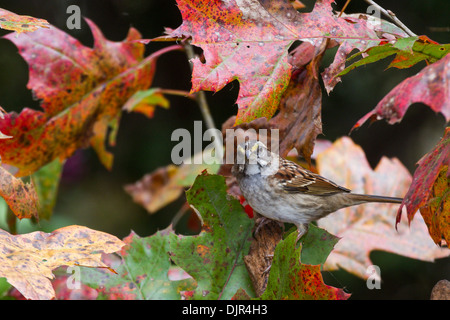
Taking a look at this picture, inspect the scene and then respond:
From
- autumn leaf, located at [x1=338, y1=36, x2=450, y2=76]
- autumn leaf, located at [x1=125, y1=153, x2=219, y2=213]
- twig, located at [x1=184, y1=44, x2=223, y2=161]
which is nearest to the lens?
autumn leaf, located at [x1=338, y1=36, x2=450, y2=76]

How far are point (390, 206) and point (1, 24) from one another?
1473 millimetres

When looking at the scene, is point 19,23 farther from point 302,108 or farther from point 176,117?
point 176,117

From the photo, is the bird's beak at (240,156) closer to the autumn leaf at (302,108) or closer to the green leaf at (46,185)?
the autumn leaf at (302,108)

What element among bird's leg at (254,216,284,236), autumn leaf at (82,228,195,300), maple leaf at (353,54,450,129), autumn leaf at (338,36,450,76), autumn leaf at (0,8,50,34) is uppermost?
autumn leaf at (0,8,50,34)

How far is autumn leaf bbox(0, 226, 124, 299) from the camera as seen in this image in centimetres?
102

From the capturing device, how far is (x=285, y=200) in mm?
1986

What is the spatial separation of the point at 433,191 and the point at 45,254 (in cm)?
88

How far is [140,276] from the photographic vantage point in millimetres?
1490

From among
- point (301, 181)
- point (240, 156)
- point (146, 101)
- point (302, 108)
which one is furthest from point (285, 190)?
point (146, 101)

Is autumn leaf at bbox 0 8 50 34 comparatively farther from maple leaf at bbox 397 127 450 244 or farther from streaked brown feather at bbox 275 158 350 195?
streaked brown feather at bbox 275 158 350 195

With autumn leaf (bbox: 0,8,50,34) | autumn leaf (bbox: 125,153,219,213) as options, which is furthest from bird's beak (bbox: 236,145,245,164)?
autumn leaf (bbox: 0,8,50,34)

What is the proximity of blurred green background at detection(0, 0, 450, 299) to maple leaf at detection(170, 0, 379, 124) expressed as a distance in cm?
164

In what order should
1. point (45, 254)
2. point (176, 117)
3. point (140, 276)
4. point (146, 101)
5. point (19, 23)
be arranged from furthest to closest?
point (176, 117)
point (146, 101)
point (140, 276)
point (19, 23)
point (45, 254)

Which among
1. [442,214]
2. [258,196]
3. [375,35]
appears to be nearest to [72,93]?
[258,196]
